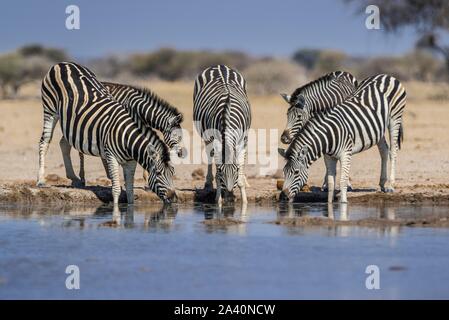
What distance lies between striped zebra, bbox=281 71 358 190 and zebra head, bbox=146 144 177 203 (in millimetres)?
1966

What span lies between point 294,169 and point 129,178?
1955 mm

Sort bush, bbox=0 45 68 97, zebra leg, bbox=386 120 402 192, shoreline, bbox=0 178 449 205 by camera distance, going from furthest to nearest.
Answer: bush, bbox=0 45 68 97 → zebra leg, bbox=386 120 402 192 → shoreline, bbox=0 178 449 205

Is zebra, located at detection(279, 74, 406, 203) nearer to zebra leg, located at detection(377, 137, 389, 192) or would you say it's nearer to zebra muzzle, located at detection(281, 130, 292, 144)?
zebra leg, located at detection(377, 137, 389, 192)

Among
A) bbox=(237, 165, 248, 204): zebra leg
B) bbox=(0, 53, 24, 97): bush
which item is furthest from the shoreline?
bbox=(0, 53, 24, 97): bush

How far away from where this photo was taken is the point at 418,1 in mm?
25938

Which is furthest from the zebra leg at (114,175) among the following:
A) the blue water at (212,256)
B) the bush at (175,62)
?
the bush at (175,62)

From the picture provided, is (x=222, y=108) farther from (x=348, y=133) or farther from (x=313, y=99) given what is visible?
(x=313, y=99)

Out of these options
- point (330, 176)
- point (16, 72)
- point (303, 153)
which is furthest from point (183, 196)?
point (16, 72)

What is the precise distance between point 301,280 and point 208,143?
484cm

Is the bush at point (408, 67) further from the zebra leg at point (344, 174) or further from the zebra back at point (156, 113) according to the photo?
the zebra leg at point (344, 174)

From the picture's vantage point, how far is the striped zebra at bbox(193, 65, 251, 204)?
464 inches

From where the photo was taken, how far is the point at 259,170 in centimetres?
1554
